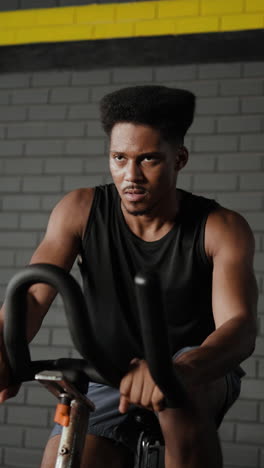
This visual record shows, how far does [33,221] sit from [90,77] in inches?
40.6

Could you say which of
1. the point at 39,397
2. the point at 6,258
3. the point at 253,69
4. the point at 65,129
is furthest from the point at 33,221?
the point at 253,69

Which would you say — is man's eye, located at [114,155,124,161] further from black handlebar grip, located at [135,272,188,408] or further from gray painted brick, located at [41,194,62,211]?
gray painted brick, located at [41,194,62,211]

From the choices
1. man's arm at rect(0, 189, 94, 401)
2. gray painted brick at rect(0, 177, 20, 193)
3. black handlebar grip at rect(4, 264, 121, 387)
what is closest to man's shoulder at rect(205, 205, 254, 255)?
man's arm at rect(0, 189, 94, 401)

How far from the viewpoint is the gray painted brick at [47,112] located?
4.75m

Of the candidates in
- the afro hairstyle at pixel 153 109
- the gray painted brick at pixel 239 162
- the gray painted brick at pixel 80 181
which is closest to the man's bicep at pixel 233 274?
the afro hairstyle at pixel 153 109

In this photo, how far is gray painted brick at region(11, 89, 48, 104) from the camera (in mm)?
4793

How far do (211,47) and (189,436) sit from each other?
10.9 feet

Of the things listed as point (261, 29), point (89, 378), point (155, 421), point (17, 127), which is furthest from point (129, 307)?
point (17, 127)

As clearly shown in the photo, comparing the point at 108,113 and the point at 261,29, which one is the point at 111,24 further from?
the point at 108,113

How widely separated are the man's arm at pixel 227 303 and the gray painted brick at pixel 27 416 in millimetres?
2767

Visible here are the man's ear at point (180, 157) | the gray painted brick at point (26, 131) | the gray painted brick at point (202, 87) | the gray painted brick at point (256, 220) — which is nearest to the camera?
the man's ear at point (180, 157)

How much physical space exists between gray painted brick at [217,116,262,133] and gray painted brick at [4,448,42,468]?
2.33 m

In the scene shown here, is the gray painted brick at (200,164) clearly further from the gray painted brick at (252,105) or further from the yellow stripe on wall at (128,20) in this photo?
the yellow stripe on wall at (128,20)

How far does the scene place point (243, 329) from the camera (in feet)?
5.21
